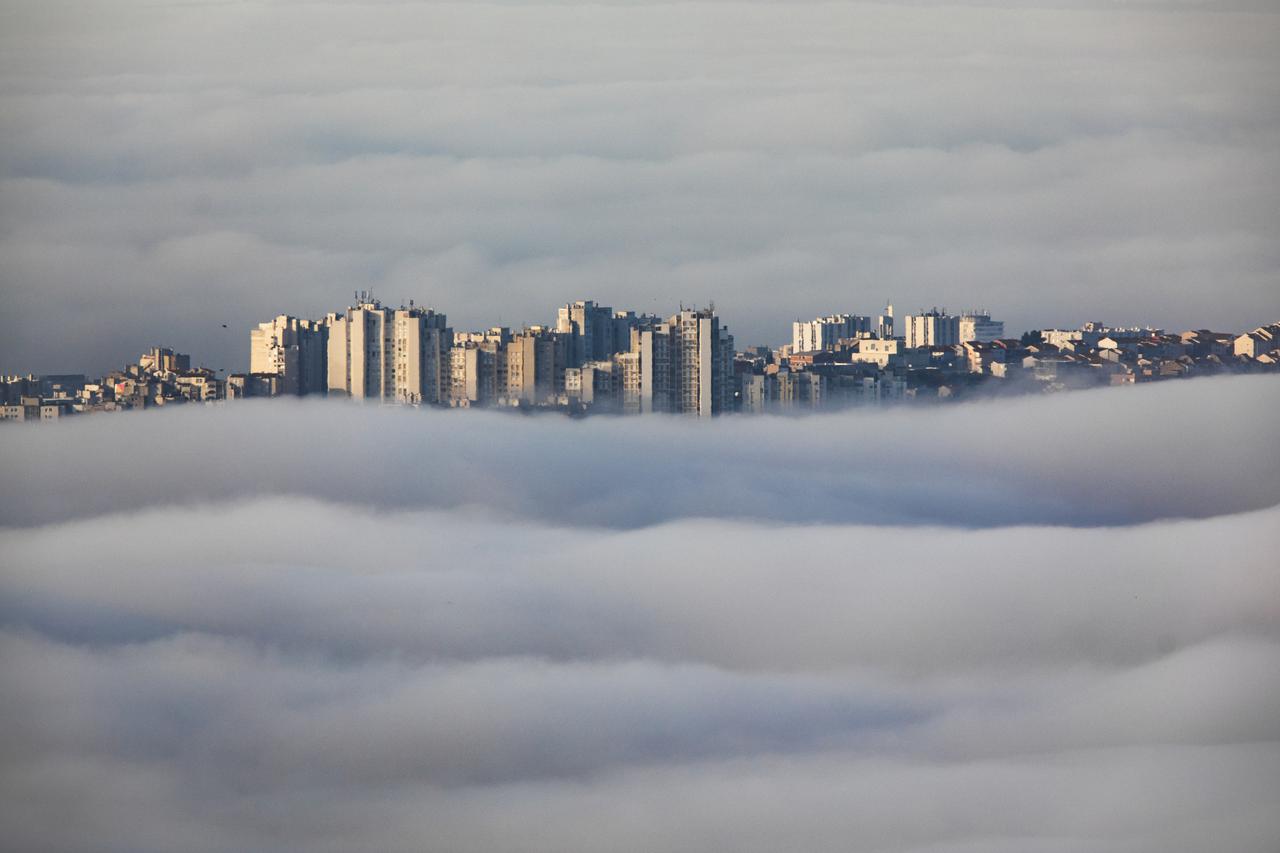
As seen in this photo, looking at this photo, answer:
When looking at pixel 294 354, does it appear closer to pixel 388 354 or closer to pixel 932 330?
pixel 388 354

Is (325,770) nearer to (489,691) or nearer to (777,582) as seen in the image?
(489,691)

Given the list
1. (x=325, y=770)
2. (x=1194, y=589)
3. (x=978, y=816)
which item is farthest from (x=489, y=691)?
(x=1194, y=589)

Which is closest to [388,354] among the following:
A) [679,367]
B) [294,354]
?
[294,354]

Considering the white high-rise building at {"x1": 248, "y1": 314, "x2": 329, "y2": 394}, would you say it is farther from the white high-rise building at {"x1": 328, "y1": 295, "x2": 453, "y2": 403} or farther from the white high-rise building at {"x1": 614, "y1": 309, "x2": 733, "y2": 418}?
the white high-rise building at {"x1": 614, "y1": 309, "x2": 733, "y2": 418}

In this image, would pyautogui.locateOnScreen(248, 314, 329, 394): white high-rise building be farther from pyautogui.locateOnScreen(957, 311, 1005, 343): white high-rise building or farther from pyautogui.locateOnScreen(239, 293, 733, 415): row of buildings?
pyautogui.locateOnScreen(957, 311, 1005, 343): white high-rise building

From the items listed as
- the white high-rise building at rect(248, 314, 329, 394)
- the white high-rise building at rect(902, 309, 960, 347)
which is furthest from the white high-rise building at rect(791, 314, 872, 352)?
the white high-rise building at rect(248, 314, 329, 394)

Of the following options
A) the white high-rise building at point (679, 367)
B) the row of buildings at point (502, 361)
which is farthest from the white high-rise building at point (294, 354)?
the white high-rise building at point (679, 367)

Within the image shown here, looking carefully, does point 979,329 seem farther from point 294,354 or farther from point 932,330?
point 294,354

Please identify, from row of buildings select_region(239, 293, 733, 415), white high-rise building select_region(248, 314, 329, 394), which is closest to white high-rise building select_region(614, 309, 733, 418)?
row of buildings select_region(239, 293, 733, 415)
